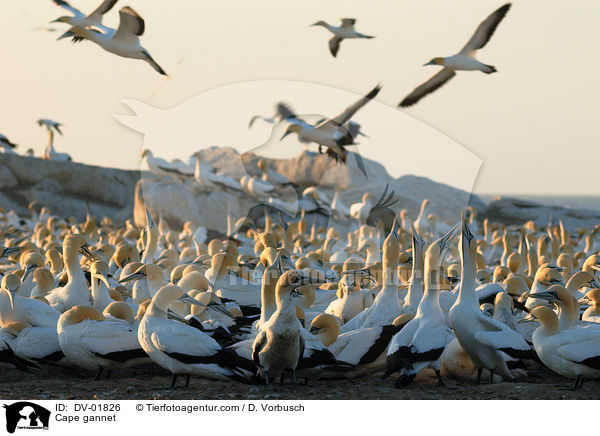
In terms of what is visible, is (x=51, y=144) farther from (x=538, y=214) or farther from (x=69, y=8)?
(x=69, y=8)

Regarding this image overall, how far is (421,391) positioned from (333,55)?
254 inches

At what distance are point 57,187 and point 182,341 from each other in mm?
21941

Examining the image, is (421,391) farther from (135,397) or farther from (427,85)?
(427,85)

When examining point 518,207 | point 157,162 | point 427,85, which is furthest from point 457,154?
point 518,207

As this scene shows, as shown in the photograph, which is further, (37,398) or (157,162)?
(157,162)

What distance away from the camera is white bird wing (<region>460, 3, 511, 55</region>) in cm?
1130

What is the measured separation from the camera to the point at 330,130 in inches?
420

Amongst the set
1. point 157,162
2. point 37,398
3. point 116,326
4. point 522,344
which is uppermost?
point 157,162

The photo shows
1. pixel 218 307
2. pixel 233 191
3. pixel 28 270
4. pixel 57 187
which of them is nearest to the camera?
pixel 218 307

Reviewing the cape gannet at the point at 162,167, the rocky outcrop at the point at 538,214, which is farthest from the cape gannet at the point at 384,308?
the rocky outcrop at the point at 538,214

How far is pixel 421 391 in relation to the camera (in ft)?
21.3

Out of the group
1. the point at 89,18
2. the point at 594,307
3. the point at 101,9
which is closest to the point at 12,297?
the point at 89,18

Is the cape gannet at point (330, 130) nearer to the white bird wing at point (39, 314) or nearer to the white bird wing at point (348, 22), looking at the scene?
the white bird wing at point (348, 22)
